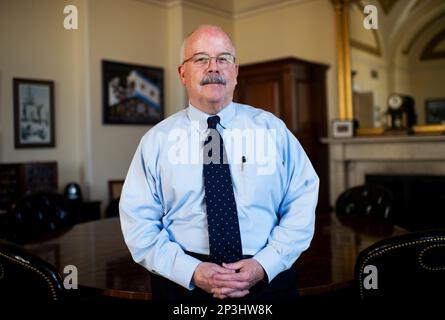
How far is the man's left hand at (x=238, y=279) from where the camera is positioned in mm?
1130

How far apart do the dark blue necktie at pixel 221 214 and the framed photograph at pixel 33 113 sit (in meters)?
3.26

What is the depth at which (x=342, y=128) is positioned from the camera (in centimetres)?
468

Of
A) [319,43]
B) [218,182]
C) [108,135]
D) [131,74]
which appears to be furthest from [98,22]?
[218,182]

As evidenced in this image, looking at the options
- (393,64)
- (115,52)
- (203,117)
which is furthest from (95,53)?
(203,117)

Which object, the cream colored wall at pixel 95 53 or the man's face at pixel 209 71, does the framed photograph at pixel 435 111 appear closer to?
the cream colored wall at pixel 95 53

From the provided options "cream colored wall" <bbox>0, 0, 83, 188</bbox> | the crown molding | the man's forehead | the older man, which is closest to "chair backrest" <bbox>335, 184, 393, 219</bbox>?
the older man

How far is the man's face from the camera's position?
1260 millimetres

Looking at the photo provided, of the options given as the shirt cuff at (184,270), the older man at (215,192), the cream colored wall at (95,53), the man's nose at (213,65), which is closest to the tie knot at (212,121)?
the older man at (215,192)

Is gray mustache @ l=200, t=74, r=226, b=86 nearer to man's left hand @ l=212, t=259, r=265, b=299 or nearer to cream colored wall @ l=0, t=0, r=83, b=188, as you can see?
man's left hand @ l=212, t=259, r=265, b=299

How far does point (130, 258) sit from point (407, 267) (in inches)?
40.3

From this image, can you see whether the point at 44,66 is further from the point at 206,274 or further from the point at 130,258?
the point at 206,274

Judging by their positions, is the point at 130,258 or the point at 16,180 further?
the point at 16,180

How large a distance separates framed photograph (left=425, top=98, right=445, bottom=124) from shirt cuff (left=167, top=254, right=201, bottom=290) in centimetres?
371
